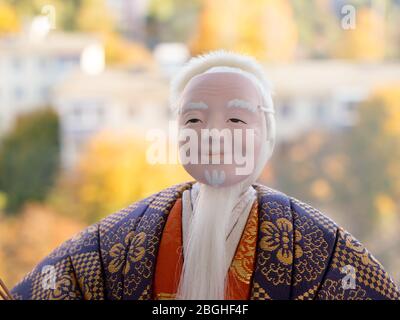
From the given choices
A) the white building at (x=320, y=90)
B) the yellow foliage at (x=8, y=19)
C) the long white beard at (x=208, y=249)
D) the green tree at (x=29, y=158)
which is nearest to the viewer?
the long white beard at (x=208, y=249)

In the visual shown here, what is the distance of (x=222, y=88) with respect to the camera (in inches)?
44.7

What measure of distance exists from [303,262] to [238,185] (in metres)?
0.16

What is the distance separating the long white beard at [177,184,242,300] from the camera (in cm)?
110

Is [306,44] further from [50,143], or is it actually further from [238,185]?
[238,185]

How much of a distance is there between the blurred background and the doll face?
2.28 metres

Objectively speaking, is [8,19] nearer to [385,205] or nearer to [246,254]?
[385,205]

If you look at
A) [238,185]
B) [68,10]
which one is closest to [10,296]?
[238,185]

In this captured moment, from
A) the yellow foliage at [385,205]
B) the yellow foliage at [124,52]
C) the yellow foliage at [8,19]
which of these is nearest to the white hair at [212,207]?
the yellow foliage at [124,52]

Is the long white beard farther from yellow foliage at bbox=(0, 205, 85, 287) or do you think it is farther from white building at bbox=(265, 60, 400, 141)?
yellow foliage at bbox=(0, 205, 85, 287)

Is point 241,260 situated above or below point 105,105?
below

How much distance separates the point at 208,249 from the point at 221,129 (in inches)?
7.5

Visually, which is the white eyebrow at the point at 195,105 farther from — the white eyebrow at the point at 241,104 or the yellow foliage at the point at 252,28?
the yellow foliage at the point at 252,28

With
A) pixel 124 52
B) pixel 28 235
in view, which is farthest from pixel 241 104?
pixel 28 235

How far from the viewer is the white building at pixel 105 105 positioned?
11.8ft
